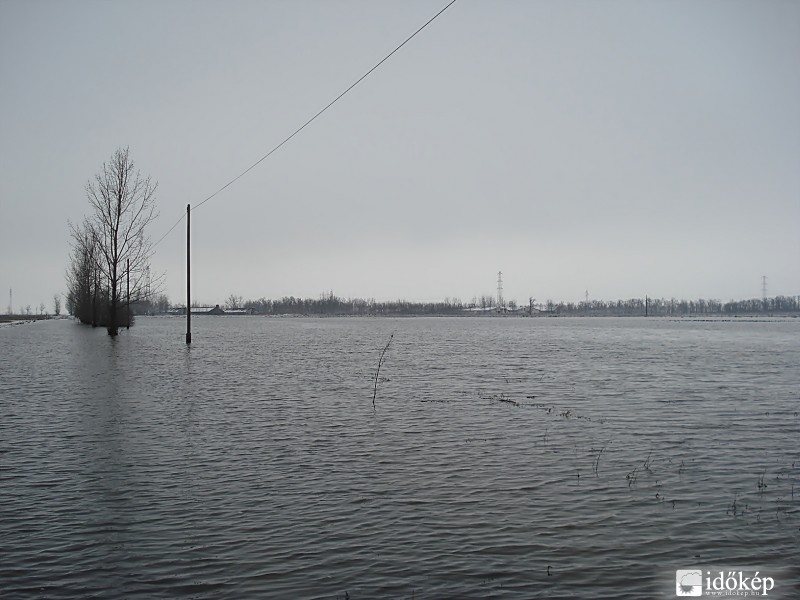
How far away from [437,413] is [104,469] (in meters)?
9.59

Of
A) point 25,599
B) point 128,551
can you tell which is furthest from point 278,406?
point 25,599

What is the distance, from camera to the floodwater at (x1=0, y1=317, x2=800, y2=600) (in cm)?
742

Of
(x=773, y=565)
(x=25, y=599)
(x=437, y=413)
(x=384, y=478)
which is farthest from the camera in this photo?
(x=437, y=413)

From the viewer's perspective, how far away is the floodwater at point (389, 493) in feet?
24.3

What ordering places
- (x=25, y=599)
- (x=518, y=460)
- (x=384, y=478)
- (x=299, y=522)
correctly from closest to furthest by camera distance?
(x=25, y=599)
(x=299, y=522)
(x=384, y=478)
(x=518, y=460)

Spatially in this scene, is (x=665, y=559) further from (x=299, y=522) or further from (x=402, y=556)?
(x=299, y=522)

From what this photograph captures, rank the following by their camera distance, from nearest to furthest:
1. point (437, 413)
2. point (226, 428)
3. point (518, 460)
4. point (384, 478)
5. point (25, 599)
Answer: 1. point (25, 599)
2. point (384, 478)
3. point (518, 460)
4. point (226, 428)
5. point (437, 413)

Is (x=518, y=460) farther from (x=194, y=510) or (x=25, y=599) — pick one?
(x=25, y=599)

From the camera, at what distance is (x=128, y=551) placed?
315 inches

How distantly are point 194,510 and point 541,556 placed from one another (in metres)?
4.89

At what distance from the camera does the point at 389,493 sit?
10.7 meters

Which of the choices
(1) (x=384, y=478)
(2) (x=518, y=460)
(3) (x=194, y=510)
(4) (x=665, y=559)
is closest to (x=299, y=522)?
(3) (x=194, y=510)

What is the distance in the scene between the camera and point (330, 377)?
29641mm

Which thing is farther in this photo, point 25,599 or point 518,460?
point 518,460
